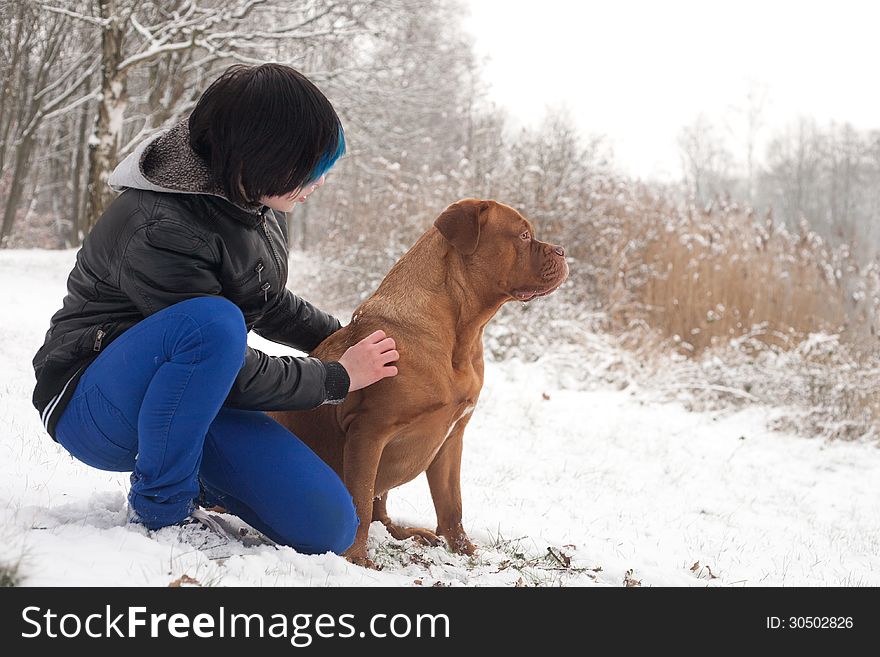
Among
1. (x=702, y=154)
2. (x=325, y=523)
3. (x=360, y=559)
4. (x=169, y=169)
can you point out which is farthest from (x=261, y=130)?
(x=702, y=154)

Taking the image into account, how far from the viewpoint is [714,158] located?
35562 mm

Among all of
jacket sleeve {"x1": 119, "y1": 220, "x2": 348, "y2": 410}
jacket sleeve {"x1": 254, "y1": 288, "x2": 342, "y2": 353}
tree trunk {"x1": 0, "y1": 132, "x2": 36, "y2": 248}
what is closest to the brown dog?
jacket sleeve {"x1": 254, "y1": 288, "x2": 342, "y2": 353}

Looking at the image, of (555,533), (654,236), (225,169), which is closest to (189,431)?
(225,169)

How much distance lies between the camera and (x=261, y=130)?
88.7 inches

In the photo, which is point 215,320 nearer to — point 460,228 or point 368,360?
point 368,360

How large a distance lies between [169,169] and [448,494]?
1.65 m

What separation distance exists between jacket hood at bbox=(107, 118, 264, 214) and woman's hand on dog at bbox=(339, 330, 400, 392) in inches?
24.1

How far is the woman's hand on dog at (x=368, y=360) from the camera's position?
104 inches

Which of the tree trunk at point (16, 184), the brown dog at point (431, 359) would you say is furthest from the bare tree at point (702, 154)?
the brown dog at point (431, 359)

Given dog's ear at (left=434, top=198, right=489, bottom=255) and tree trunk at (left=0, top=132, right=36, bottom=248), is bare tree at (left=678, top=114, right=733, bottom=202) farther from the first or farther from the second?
dog's ear at (left=434, top=198, right=489, bottom=255)

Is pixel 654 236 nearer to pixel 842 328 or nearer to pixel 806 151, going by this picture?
pixel 842 328

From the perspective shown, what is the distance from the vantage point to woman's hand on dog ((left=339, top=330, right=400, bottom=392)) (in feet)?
8.69

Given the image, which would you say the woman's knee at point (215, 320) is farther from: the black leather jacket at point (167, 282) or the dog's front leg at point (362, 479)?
the dog's front leg at point (362, 479)

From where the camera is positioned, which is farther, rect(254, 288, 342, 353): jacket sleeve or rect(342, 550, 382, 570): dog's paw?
rect(254, 288, 342, 353): jacket sleeve
